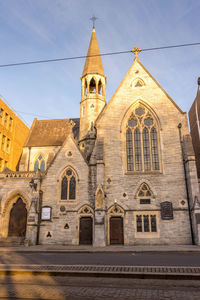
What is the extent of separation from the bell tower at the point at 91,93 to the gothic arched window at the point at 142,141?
6126 mm

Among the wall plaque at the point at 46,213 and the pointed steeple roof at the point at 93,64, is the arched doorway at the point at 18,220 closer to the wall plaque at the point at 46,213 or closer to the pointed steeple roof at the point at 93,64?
the wall plaque at the point at 46,213

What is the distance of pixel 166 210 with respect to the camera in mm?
21156

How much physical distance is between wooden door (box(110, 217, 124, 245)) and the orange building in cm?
1850

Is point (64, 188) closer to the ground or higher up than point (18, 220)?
higher up

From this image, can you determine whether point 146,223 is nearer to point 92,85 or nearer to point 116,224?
point 116,224

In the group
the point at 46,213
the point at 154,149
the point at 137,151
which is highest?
the point at 154,149

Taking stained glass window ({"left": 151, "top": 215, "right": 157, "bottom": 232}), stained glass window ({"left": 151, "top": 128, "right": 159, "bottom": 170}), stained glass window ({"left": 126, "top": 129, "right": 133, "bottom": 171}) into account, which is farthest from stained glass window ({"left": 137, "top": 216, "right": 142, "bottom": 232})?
stained glass window ({"left": 151, "top": 128, "right": 159, "bottom": 170})

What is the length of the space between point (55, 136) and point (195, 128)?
20.2 m

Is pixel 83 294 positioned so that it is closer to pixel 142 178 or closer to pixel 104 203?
pixel 104 203

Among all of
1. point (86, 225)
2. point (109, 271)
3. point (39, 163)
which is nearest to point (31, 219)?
point (86, 225)

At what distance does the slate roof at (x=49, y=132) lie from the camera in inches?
1348

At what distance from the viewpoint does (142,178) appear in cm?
2255

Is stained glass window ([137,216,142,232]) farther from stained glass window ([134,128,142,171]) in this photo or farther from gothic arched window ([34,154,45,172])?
gothic arched window ([34,154,45,172])

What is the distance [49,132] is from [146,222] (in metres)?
21.7
